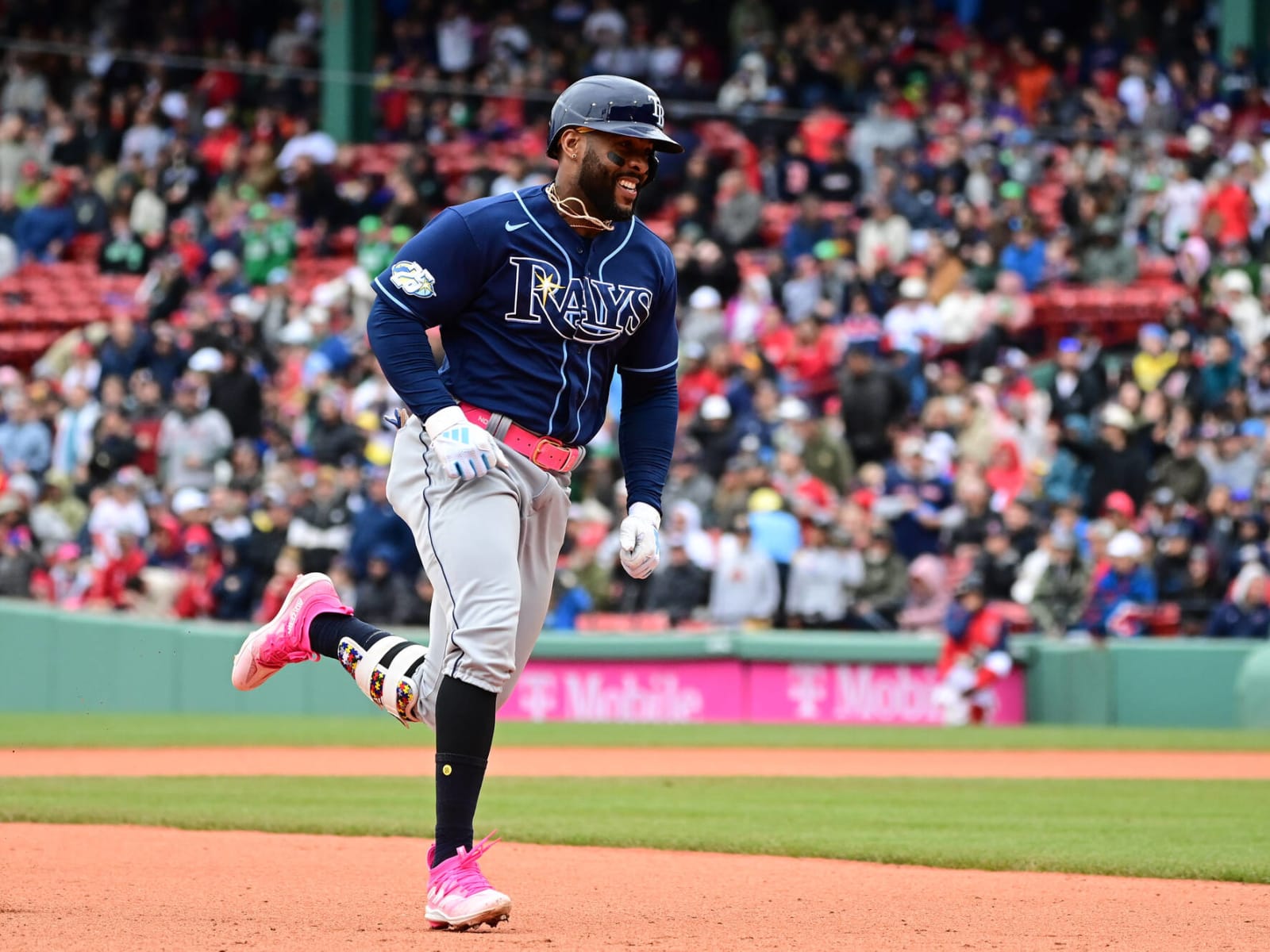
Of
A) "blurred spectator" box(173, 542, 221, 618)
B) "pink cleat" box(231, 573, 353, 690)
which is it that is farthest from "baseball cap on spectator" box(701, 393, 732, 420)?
"pink cleat" box(231, 573, 353, 690)

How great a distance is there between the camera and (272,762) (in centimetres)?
1130

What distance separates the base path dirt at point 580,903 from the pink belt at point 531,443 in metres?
1.14

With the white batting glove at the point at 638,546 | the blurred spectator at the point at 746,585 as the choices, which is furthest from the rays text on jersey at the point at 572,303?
the blurred spectator at the point at 746,585

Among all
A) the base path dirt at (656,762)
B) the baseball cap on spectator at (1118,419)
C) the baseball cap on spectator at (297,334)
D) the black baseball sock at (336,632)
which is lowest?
the base path dirt at (656,762)

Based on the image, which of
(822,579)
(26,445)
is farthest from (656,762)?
(26,445)

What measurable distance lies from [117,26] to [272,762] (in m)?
17.8

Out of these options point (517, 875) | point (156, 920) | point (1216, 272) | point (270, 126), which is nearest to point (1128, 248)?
point (1216, 272)

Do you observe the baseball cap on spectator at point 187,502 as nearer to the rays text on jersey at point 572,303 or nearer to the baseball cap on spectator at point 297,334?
the baseball cap on spectator at point 297,334

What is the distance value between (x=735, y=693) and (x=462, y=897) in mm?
10562

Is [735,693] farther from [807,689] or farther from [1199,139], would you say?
[1199,139]

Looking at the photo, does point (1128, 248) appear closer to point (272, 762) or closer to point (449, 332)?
point (272, 762)

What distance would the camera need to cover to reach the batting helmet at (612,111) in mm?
5164

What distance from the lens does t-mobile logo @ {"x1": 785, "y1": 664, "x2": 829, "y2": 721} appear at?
15023 millimetres

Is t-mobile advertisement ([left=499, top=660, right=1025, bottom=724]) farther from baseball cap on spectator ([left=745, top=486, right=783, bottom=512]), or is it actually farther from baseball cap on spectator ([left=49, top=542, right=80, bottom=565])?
baseball cap on spectator ([left=49, top=542, right=80, bottom=565])
